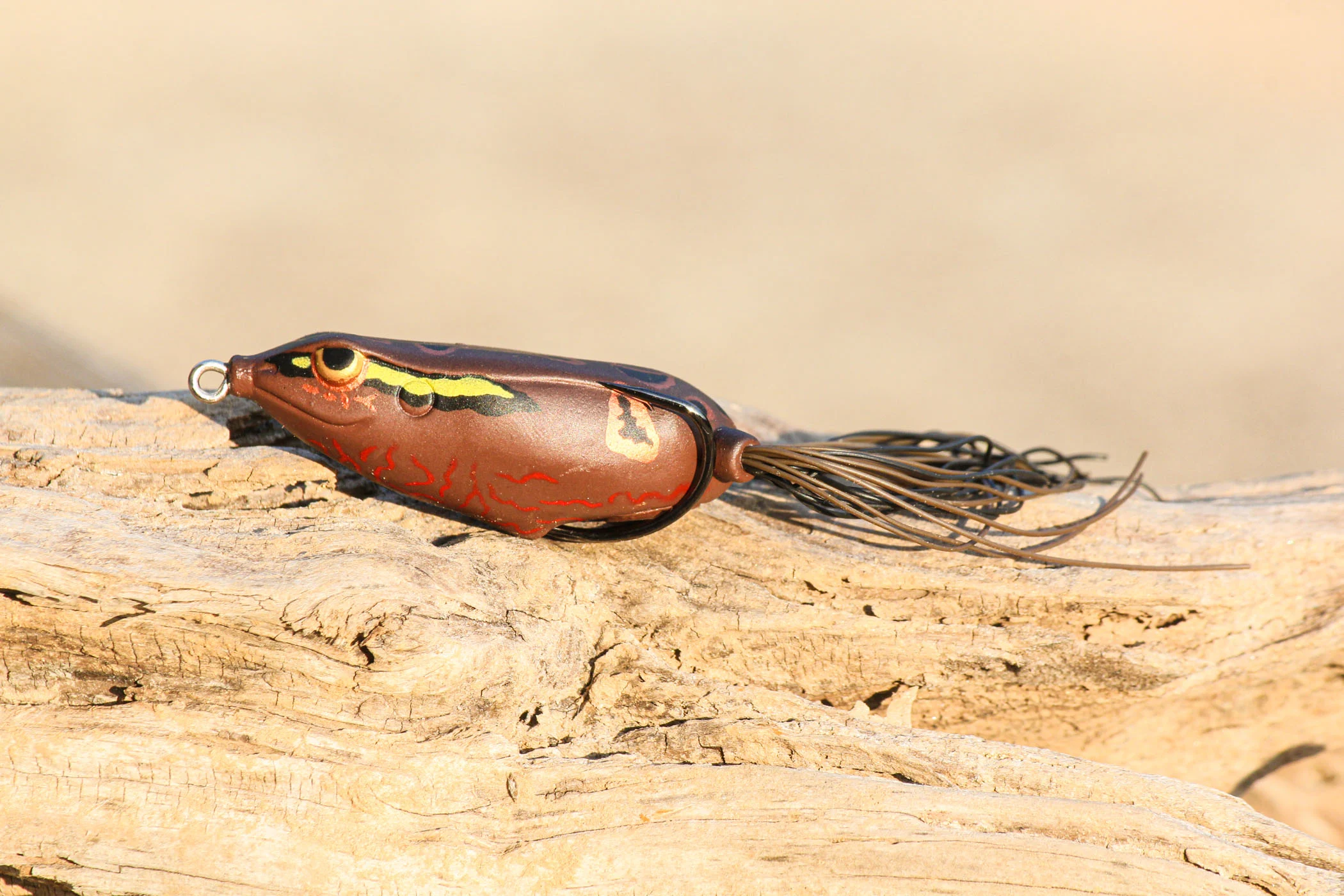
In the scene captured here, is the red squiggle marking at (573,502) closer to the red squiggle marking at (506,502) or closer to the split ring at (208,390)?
the red squiggle marking at (506,502)

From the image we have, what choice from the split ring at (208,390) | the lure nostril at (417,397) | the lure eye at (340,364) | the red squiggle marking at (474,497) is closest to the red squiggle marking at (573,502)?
the red squiggle marking at (474,497)

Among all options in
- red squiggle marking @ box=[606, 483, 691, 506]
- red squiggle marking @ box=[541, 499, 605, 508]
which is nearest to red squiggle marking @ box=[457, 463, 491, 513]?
red squiggle marking @ box=[541, 499, 605, 508]

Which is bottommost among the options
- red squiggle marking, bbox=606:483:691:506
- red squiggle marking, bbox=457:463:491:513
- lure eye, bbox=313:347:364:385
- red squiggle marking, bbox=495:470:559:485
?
red squiggle marking, bbox=457:463:491:513

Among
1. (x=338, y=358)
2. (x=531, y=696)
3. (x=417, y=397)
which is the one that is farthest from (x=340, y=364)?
(x=531, y=696)

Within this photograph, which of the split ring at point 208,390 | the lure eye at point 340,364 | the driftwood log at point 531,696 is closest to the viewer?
the driftwood log at point 531,696

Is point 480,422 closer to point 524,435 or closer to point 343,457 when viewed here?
point 524,435

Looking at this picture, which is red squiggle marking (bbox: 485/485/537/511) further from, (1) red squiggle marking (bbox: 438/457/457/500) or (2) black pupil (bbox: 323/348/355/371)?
(2) black pupil (bbox: 323/348/355/371)

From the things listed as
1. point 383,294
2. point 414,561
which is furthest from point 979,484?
point 383,294
